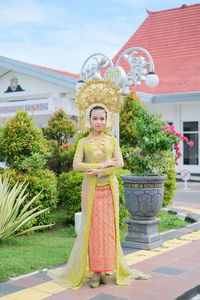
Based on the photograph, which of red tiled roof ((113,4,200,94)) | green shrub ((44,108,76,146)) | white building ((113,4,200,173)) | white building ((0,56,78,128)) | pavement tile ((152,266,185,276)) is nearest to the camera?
pavement tile ((152,266,185,276))

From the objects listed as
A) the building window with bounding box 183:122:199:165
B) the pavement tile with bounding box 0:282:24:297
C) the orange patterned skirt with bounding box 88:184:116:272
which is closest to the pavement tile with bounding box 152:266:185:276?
the orange patterned skirt with bounding box 88:184:116:272

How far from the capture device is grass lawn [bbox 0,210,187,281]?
5082 millimetres

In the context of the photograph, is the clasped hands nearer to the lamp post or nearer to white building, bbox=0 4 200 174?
the lamp post

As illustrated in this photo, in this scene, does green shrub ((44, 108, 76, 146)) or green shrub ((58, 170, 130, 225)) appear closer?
green shrub ((58, 170, 130, 225))

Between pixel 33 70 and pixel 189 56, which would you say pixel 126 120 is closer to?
pixel 33 70

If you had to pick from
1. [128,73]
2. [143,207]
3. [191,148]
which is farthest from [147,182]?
[191,148]

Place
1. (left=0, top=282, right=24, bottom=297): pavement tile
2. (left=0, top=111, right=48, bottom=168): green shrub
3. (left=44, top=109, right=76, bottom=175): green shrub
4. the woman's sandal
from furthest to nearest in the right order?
(left=44, top=109, right=76, bottom=175): green shrub → (left=0, top=111, right=48, bottom=168): green shrub → the woman's sandal → (left=0, top=282, right=24, bottom=297): pavement tile

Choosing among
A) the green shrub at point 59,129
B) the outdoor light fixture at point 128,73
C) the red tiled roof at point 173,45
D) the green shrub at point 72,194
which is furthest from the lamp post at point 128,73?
the red tiled roof at point 173,45

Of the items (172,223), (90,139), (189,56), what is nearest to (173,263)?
(90,139)

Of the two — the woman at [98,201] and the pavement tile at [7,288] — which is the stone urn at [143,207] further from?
the pavement tile at [7,288]

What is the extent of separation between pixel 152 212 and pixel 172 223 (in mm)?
2082

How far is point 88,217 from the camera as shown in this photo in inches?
182

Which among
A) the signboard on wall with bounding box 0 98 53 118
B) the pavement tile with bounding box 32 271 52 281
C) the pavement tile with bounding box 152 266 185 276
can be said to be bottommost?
the pavement tile with bounding box 32 271 52 281

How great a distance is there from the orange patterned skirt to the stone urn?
5.53ft
